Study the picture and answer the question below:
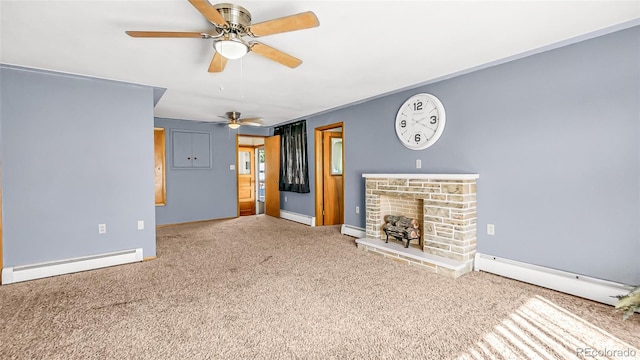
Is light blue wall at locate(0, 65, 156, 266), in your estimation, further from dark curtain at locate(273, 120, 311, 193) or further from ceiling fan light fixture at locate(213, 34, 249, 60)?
dark curtain at locate(273, 120, 311, 193)

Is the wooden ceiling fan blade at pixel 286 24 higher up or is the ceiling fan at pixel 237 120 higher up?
the ceiling fan at pixel 237 120

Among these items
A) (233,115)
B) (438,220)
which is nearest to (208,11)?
(438,220)

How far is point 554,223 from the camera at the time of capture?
8.74ft

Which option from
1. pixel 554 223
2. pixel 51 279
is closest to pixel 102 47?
pixel 51 279

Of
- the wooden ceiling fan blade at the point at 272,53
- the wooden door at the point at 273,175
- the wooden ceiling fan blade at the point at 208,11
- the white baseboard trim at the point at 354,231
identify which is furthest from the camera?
the wooden door at the point at 273,175

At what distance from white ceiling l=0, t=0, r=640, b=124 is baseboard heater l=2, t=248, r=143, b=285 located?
208 centimetres

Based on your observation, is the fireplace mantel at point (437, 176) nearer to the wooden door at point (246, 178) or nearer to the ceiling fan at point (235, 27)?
the ceiling fan at point (235, 27)

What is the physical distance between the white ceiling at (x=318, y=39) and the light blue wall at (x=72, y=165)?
0.91 feet

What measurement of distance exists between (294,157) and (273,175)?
100 cm

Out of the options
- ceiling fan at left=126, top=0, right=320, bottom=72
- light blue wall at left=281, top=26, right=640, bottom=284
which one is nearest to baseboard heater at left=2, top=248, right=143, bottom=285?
ceiling fan at left=126, top=0, right=320, bottom=72

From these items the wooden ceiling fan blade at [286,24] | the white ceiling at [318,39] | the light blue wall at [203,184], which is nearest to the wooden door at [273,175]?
the light blue wall at [203,184]

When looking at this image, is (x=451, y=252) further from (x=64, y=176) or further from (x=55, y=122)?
(x=55, y=122)

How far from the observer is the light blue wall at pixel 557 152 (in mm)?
2295

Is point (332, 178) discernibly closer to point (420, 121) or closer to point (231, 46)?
point (420, 121)
